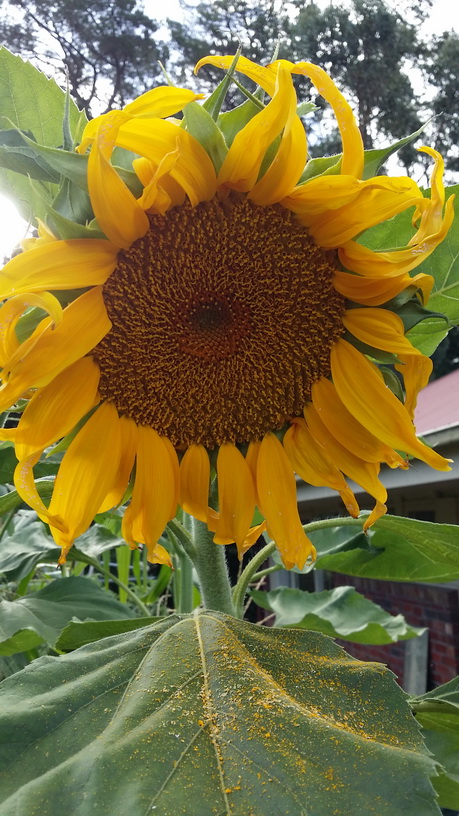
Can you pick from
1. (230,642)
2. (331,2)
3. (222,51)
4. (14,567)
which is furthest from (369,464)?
(331,2)

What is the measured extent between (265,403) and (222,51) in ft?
57.3

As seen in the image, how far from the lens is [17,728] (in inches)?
23.6

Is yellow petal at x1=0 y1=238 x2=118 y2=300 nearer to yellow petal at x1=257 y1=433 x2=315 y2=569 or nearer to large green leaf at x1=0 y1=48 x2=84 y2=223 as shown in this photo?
large green leaf at x1=0 y1=48 x2=84 y2=223

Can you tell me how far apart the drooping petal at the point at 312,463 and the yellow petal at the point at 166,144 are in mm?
324

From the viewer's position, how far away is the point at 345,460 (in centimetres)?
85

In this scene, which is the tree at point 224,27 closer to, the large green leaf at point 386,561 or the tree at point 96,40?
the tree at point 96,40

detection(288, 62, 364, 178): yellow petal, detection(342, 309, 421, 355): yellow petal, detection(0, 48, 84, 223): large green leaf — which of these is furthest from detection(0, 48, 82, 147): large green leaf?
detection(342, 309, 421, 355): yellow petal

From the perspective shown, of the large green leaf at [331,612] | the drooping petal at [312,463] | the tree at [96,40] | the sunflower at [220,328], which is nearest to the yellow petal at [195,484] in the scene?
the sunflower at [220,328]

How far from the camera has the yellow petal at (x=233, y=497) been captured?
838 millimetres

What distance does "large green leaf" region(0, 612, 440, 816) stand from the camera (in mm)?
516

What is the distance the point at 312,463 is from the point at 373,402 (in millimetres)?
105

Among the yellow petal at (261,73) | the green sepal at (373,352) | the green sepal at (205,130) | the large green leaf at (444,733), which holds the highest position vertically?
the yellow petal at (261,73)

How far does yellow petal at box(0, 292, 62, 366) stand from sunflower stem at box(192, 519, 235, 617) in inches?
→ 14.4

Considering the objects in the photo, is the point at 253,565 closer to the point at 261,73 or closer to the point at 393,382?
the point at 393,382
